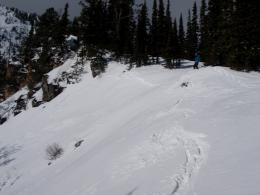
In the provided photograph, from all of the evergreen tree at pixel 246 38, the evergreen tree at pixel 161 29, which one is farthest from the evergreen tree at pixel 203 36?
the evergreen tree at pixel 246 38

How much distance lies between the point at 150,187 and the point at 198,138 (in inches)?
Result: 150

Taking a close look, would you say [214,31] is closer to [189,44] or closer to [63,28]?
[189,44]

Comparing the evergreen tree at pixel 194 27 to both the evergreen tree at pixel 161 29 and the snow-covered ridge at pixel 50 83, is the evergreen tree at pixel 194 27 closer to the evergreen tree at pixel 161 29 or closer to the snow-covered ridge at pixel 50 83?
the evergreen tree at pixel 161 29

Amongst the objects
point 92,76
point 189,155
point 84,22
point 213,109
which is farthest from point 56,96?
point 189,155

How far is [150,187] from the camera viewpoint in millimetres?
9852


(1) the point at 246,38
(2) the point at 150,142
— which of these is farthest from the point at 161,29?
(2) the point at 150,142

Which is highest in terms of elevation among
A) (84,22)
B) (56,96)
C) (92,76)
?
(84,22)

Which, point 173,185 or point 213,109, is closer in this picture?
point 173,185

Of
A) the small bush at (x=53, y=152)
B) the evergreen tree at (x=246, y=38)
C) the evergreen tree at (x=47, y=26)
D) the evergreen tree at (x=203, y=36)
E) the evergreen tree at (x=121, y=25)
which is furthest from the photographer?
the evergreen tree at (x=47, y=26)

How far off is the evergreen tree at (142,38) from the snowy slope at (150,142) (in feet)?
18.1

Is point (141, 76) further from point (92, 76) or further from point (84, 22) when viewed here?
point (84, 22)

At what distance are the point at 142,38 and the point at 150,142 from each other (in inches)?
1296

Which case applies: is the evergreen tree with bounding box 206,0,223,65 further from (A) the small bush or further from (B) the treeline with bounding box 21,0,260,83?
(A) the small bush

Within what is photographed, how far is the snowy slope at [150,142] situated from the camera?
388 inches
